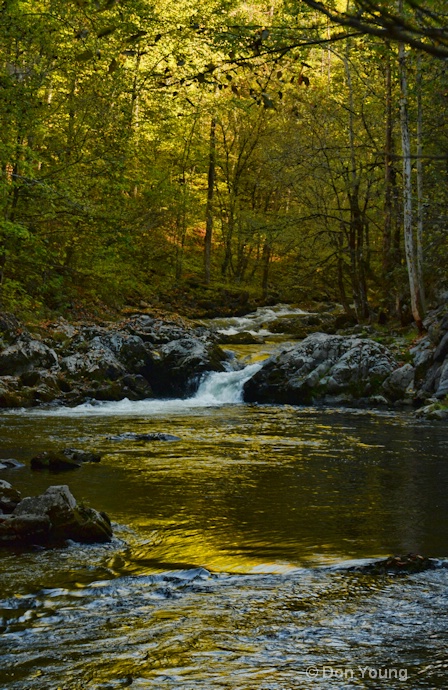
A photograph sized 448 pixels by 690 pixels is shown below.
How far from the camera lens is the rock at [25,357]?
58.7 feet

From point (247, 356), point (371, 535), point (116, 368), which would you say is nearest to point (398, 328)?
point (247, 356)

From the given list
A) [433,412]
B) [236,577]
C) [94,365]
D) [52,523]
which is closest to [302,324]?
[94,365]

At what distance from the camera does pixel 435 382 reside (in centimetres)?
1692

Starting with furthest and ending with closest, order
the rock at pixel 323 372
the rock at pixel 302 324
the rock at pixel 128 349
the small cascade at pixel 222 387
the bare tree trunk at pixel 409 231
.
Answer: the rock at pixel 302 324 < the rock at pixel 128 349 < the small cascade at pixel 222 387 < the bare tree trunk at pixel 409 231 < the rock at pixel 323 372

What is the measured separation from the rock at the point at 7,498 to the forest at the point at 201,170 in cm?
538

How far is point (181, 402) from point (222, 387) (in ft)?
5.14

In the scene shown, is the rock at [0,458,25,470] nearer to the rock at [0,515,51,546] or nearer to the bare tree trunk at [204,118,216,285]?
the rock at [0,515,51,546]

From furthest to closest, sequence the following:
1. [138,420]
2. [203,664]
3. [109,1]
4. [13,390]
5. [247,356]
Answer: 1. [247,356]
2. [13,390]
3. [138,420]
4. [203,664]
5. [109,1]

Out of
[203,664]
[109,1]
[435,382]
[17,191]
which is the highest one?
[17,191]

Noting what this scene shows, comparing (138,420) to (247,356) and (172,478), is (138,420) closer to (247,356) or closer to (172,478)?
(172,478)

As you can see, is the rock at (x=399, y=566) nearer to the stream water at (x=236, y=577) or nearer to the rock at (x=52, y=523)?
the stream water at (x=236, y=577)

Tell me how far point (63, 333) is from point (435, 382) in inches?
428

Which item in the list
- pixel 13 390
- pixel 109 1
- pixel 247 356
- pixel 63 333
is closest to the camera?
pixel 109 1

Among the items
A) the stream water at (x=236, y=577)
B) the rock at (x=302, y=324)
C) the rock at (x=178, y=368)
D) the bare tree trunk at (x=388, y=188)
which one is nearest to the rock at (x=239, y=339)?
the rock at (x=302, y=324)
